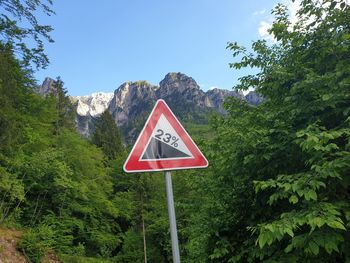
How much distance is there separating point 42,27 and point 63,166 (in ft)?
54.5

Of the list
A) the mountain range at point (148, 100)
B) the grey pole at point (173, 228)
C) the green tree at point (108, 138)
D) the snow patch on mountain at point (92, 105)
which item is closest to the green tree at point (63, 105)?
the green tree at point (108, 138)

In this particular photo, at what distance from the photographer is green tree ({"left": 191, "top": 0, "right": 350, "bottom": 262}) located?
3133 mm

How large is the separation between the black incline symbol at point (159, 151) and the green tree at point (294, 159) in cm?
83

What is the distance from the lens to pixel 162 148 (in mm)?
2932

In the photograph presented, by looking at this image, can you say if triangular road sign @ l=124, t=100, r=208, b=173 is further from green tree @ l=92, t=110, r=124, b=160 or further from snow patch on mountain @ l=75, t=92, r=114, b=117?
snow patch on mountain @ l=75, t=92, r=114, b=117

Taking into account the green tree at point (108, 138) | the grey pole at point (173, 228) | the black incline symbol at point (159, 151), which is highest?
the green tree at point (108, 138)

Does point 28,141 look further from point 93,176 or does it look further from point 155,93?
point 155,93

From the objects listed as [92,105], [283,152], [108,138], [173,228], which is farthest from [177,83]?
[173,228]

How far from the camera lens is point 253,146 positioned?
4172mm

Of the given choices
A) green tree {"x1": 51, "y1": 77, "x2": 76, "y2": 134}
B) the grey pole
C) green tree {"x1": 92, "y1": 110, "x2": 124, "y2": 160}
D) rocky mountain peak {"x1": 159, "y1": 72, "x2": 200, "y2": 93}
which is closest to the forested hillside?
the grey pole

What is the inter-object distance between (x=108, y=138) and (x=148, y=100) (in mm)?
106917

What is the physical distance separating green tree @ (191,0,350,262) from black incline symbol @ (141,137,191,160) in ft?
2.73

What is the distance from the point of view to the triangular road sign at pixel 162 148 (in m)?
2.87

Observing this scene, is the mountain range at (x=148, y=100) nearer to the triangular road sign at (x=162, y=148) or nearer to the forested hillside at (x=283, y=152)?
the forested hillside at (x=283, y=152)
